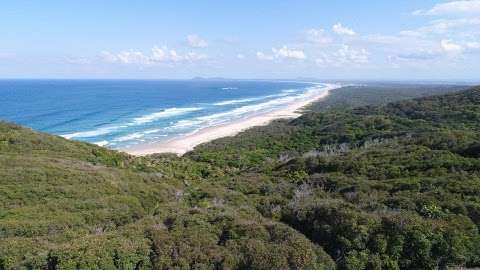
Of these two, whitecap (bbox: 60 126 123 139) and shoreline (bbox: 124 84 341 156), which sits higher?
whitecap (bbox: 60 126 123 139)

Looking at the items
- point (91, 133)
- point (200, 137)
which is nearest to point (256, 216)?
point (200, 137)

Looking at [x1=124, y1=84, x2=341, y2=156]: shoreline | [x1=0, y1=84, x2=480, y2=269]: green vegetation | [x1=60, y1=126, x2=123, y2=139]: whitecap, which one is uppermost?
[x1=0, y1=84, x2=480, y2=269]: green vegetation

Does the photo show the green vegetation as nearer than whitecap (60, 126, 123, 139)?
Yes

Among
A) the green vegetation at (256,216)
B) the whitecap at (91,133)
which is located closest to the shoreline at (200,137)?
the whitecap at (91,133)

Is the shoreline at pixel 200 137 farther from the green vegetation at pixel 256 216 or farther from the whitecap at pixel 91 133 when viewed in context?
the green vegetation at pixel 256 216

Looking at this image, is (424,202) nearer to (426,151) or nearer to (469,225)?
(469,225)

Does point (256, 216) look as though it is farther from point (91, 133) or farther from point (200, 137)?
point (91, 133)

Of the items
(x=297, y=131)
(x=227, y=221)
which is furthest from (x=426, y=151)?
(x=297, y=131)

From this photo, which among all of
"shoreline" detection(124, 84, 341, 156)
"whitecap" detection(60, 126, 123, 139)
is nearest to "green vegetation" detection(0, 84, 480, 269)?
"shoreline" detection(124, 84, 341, 156)

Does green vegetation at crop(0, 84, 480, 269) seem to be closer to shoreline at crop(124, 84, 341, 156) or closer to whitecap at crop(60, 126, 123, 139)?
shoreline at crop(124, 84, 341, 156)

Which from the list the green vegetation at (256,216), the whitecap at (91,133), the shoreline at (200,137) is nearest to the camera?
the green vegetation at (256,216)

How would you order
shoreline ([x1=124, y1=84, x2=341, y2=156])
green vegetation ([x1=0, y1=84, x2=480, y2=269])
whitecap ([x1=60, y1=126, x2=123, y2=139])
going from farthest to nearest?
whitecap ([x1=60, y1=126, x2=123, y2=139]) → shoreline ([x1=124, y1=84, x2=341, y2=156]) → green vegetation ([x1=0, y1=84, x2=480, y2=269])

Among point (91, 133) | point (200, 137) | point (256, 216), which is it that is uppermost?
point (256, 216)

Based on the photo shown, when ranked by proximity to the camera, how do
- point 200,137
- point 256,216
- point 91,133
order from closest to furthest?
point 256,216 < point 200,137 < point 91,133
